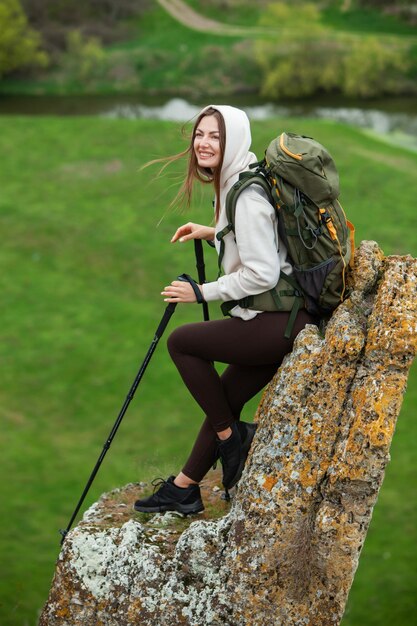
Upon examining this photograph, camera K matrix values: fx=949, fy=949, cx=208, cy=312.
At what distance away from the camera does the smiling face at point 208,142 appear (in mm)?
7465

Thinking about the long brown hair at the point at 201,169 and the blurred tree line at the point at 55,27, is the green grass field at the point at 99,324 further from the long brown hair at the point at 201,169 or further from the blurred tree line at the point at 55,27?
the blurred tree line at the point at 55,27

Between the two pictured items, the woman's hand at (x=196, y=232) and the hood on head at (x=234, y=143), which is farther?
the woman's hand at (x=196, y=232)

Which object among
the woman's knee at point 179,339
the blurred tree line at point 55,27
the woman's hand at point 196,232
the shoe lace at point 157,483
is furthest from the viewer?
the blurred tree line at point 55,27

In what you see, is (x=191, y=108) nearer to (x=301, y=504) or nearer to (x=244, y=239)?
(x=244, y=239)

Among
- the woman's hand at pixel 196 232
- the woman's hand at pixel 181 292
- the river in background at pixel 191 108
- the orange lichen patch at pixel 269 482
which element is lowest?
the river in background at pixel 191 108

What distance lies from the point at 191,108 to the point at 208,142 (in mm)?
53457

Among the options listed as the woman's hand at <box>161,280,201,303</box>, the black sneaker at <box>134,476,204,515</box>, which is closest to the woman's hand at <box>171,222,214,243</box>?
the woman's hand at <box>161,280,201,303</box>

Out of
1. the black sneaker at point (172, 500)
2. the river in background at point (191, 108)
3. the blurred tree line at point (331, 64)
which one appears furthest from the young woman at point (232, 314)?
the blurred tree line at point (331, 64)

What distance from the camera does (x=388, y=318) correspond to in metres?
7.16

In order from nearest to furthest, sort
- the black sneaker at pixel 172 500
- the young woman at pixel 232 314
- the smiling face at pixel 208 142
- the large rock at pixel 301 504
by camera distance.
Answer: the large rock at pixel 301 504 < the young woman at pixel 232 314 < the smiling face at pixel 208 142 < the black sneaker at pixel 172 500

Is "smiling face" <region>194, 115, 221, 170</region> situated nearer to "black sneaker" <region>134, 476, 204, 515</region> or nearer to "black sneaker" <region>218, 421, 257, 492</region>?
"black sneaker" <region>218, 421, 257, 492</region>

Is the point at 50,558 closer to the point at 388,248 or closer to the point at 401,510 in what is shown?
the point at 401,510

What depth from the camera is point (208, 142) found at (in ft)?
24.5

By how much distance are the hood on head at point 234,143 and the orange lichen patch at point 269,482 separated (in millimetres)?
Result: 2359
